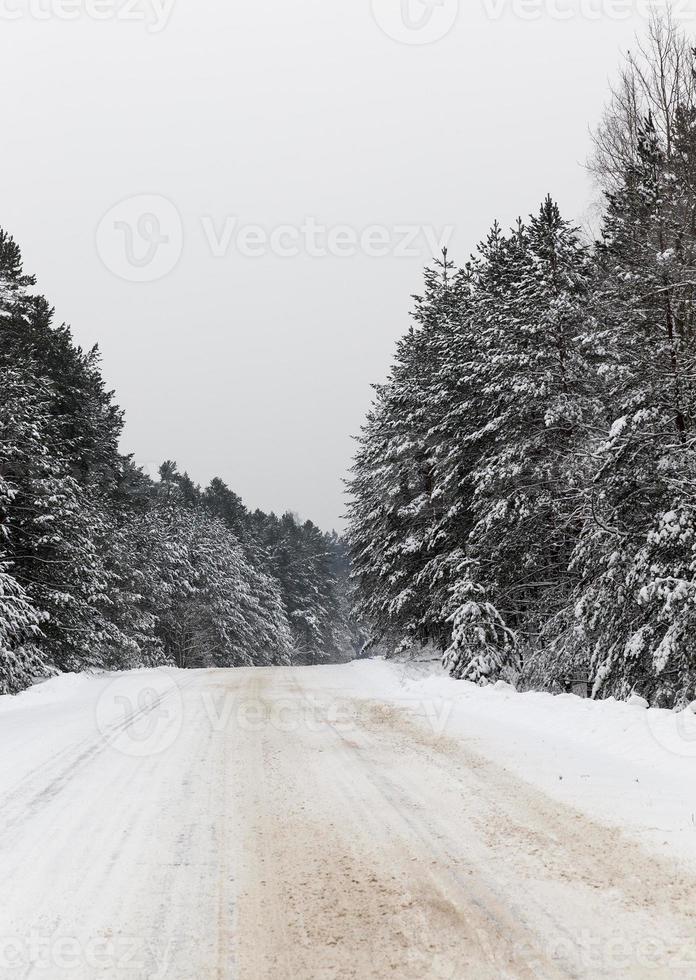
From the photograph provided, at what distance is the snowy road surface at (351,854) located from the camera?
3.15 metres

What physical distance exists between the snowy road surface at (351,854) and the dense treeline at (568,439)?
3648mm

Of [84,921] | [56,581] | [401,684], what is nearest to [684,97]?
[401,684]

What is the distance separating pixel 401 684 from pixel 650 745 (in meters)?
9.50

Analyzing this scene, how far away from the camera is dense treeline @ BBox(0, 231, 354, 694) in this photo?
16.8 m
